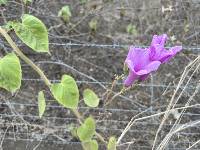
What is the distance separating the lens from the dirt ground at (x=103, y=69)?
10.6ft

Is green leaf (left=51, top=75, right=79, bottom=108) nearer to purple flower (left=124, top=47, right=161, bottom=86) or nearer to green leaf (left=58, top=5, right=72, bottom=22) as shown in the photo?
purple flower (left=124, top=47, right=161, bottom=86)

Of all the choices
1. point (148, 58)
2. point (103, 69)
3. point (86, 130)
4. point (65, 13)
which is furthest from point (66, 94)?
point (65, 13)

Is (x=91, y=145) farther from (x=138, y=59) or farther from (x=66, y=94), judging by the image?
(x=138, y=59)

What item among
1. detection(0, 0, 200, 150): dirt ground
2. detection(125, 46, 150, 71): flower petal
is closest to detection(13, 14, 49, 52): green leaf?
detection(125, 46, 150, 71): flower petal

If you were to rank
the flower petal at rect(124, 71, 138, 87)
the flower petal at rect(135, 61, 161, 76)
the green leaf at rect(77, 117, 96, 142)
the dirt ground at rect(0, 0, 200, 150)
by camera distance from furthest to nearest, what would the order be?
the dirt ground at rect(0, 0, 200, 150)
the green leaf at rect(77, 117, 96, 142)
the flower petal at rect(124, 71, 138, 87)
the flower petal at rect(135, 61, 161, 76)

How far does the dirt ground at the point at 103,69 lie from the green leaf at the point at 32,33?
130cm

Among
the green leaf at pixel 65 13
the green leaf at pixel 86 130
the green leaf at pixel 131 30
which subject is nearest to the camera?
the green leaf at pixel 86 130

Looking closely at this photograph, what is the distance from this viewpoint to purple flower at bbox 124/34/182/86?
146 centimetres

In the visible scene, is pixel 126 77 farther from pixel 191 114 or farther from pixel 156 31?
pixel 156 31

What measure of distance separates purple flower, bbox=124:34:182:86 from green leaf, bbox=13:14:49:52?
27 centimetres

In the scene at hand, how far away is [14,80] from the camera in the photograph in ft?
5.03

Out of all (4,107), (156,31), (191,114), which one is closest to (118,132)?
(191,114)

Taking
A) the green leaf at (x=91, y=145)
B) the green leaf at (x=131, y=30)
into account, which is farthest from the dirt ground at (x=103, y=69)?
the green leaf at (x=91, y=145)

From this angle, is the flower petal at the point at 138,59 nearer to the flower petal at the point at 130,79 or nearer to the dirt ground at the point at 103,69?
the flower petal at the point at 130,79
